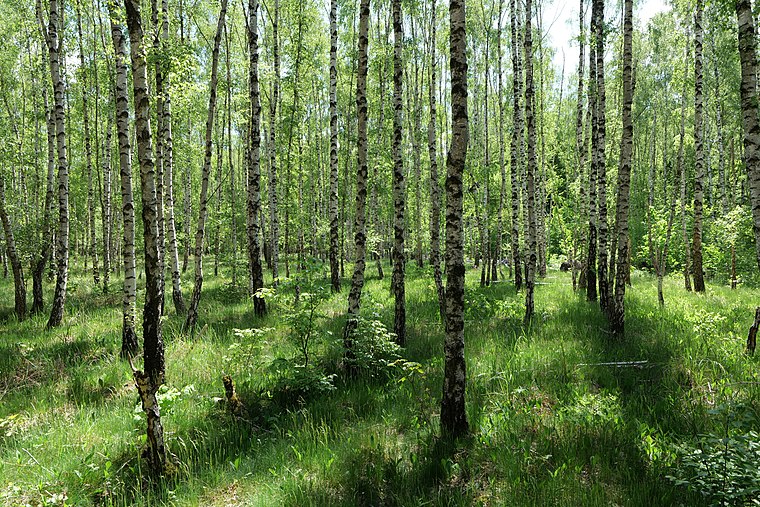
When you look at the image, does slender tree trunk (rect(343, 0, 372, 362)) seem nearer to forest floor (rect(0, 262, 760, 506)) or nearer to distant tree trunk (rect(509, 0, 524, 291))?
forest floor (rect(0, 262, 760, 506))

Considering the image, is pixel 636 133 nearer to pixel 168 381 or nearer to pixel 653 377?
pixel 653 377

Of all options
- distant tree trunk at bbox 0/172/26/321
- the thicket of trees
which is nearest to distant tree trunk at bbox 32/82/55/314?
the thicket of trees

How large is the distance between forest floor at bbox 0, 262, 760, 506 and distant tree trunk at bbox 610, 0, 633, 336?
577mm

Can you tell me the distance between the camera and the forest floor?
3.70m

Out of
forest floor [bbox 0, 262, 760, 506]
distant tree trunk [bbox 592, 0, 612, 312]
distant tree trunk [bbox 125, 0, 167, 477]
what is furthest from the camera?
distant tree trunk [bbox 592, 0, 612, 312]

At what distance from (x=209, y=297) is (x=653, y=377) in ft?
40.9

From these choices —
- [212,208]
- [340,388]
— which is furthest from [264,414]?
[212,208]

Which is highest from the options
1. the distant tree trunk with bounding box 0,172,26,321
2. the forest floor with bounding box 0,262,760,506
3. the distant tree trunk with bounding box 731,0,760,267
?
the distant tree trunk with bounding box 731,0,760,267

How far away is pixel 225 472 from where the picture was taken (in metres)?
4.20

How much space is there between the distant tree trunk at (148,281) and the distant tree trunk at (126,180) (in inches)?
69.8

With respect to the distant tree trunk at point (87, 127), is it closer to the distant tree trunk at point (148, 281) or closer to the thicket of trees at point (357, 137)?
the thicket of trees at point (357, 137)

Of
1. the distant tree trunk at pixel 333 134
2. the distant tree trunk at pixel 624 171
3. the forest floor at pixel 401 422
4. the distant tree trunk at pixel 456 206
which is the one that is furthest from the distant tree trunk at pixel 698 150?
the distant tree trunk at pixel 456 206

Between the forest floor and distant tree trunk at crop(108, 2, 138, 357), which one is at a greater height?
distant tree trunk at crop(108, 2, 138, 357)

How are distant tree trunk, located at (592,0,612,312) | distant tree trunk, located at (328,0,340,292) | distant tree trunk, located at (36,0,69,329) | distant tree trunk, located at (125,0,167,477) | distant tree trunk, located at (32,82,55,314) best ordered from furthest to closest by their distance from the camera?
1. distant tree trunk, located at (328,0,340,292)
2. distant tree trunk, located at (32,82,55,314)
3. distant tree trunk, located at (36,0,69,329)
4. distant tree trunk, located at (592,0,612,312)
5. distant tree trunk, located at (125,0,167,477)
